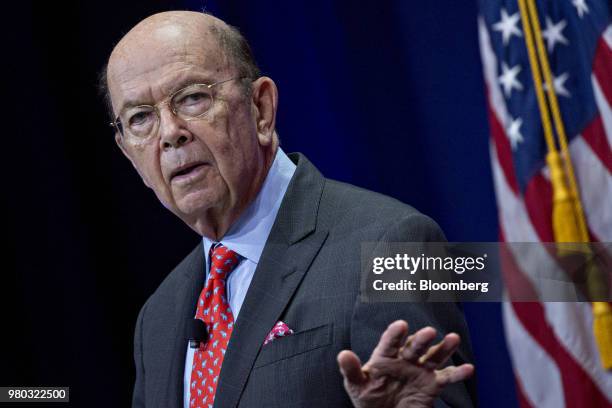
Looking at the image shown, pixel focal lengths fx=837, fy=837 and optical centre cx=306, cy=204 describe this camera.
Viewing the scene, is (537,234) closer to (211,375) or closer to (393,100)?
(393,100)

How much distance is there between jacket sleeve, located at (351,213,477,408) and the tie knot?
368 mm

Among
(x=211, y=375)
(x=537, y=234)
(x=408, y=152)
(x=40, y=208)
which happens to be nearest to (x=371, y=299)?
(x=211, y=375)

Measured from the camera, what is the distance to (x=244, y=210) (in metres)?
1.92

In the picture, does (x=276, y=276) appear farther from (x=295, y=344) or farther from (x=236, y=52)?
(x=236, y=52)

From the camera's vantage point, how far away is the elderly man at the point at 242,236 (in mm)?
1636

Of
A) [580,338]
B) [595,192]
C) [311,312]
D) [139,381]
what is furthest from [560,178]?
[139,381]

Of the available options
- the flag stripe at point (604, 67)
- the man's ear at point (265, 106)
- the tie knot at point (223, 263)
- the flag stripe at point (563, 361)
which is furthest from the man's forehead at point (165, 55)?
the flag stripe at point (563, 361)

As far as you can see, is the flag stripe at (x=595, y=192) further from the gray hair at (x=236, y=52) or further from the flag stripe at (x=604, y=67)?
the gray hair at (x=236, y=52)

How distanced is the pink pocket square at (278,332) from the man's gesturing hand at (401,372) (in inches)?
13.6

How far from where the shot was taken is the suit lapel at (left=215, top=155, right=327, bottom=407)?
168 cm

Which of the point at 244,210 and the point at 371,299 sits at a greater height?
the point at 244,210

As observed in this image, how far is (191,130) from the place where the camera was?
6.10 ft

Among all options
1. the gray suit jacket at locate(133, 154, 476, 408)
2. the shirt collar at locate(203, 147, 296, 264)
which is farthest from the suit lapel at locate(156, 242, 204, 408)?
the shirt collar at locate(203, 147, 296, 264)

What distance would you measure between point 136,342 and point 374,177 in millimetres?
1251
